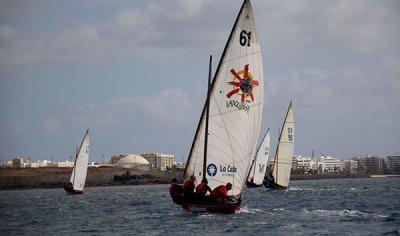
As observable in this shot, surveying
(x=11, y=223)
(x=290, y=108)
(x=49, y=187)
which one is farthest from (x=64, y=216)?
(x=49, y=187)

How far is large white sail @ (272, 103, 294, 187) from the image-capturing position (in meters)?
95.0

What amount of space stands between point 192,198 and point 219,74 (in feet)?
28.7

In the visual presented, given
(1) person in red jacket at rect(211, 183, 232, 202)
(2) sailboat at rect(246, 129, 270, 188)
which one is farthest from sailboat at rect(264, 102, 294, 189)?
(1) person in red jacket at rect(211, 183, 232, 202)

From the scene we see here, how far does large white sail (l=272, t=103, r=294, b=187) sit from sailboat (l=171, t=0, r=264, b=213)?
1890 inches

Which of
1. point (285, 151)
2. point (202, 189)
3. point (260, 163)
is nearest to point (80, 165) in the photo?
point (260, 163)

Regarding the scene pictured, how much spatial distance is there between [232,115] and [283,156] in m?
52.5

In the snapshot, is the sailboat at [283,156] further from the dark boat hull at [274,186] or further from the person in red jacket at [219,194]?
the person in red jacket at [219,194]

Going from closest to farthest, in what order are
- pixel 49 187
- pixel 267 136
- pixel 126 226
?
1. pixel 126 226
2. pixel 267 136
3. pixel 49 187

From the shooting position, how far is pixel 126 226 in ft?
141

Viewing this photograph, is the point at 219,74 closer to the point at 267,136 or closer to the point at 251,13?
the point at 251,13

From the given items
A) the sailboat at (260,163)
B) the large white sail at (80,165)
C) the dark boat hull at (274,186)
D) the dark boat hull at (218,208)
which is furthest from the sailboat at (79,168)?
the dark boat hull at (218,208)

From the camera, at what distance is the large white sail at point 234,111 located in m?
46.2

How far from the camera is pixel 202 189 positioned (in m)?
45.2

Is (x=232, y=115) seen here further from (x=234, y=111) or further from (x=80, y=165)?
(x=80, y=165)
